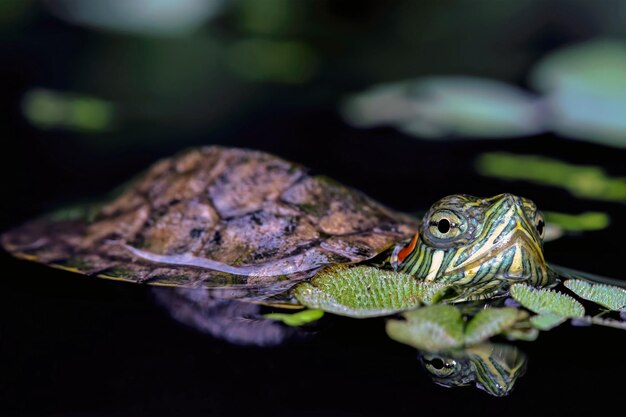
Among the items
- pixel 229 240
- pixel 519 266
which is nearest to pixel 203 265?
pixel 229 240

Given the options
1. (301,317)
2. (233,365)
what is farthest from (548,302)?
(233,365)

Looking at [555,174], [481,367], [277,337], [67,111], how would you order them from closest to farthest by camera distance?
[481,367] < [277,337] < [555,174] < [67,111]

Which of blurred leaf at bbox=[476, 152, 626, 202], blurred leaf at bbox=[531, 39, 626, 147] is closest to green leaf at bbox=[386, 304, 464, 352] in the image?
blurred leaf at bbox=[476, 152, 626, 202]

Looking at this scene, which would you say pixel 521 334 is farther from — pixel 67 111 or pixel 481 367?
pixel 67 111

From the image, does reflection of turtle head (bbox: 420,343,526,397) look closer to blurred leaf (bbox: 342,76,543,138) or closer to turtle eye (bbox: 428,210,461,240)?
turtle eye (bbox: 428,210,461,240)

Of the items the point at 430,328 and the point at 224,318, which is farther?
the point at 224,318

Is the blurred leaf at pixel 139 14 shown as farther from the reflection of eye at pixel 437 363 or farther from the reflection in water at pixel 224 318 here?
the reflection of eye at pixel 437 363

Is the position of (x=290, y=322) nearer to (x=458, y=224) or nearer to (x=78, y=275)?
(x=458, y=224)
